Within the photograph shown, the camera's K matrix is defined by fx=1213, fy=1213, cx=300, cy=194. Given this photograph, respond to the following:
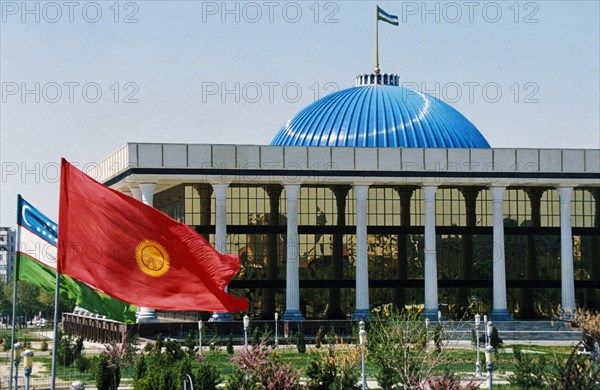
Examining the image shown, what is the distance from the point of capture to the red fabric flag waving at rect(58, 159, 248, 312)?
24.2 m

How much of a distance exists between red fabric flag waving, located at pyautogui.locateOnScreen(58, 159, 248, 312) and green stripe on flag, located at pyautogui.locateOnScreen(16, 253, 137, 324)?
267 centimetres

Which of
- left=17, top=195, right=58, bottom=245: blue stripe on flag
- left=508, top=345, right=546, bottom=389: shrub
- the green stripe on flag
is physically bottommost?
left=508, top=345, right=546, bottom=389: shrub

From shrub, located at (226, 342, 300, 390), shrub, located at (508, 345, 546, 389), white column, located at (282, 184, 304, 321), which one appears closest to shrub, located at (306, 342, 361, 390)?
shrub, located at (226, 342, 300, 390)

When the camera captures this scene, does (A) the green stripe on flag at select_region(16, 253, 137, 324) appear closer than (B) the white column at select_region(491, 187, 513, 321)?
Yes

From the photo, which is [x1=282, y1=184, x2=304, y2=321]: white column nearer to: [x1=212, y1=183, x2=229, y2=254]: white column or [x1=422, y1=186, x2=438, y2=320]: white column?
[x1=212, y1=183, x2=229, y2=254]: white column

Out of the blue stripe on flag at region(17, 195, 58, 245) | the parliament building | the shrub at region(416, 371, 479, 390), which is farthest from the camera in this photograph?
the parliament building

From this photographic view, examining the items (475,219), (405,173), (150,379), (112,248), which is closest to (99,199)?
(112,248)

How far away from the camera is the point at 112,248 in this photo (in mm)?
24281

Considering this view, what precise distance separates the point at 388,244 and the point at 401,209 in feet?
8.15

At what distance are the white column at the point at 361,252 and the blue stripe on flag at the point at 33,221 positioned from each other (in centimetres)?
3694

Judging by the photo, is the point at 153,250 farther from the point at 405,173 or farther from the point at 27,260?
the point at 405,173

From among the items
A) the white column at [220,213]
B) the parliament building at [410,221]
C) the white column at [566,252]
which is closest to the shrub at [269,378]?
the white column at [220,213]

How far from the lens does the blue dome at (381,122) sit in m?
81.4

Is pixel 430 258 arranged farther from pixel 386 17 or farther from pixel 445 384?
pixel 445 384
